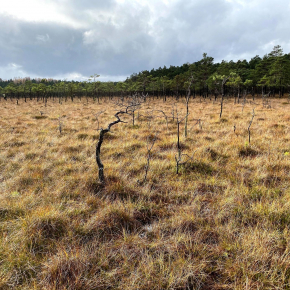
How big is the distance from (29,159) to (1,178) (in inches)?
46.6

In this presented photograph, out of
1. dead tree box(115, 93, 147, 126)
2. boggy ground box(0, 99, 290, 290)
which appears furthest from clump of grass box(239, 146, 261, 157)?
dead tree box(115, 93, 147, 126)

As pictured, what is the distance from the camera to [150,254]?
1.98m

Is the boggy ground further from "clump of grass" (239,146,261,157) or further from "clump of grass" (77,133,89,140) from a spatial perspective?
"clump of grass" (77,133,89,140)

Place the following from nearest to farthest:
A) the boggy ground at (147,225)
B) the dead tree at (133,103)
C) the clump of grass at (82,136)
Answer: the boggy ground at (147,225) → the dead tree at (133,103) → the clump of grass at (82,136)

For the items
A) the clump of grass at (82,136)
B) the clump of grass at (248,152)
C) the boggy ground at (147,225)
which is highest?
the clump of grass at (82,136)

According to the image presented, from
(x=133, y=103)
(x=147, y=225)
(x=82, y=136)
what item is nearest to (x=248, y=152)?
(x=133, y=103)

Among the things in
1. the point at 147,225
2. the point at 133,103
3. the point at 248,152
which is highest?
the point at 133,103

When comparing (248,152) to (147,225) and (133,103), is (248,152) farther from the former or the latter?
(147,225)

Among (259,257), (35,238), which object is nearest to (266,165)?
(259,257)

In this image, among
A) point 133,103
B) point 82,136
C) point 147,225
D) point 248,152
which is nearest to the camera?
point 147,225

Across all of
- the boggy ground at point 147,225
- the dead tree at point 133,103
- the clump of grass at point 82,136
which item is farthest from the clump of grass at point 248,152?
the clump of grass at point 82,136

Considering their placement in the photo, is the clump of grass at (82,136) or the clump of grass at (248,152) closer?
the clump of grass at (248,152)

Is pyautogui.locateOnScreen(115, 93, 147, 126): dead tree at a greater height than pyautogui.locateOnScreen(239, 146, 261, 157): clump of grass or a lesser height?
greater

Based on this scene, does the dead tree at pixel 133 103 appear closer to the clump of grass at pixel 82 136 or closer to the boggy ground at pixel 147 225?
the boggy ground at pixel 147 225
